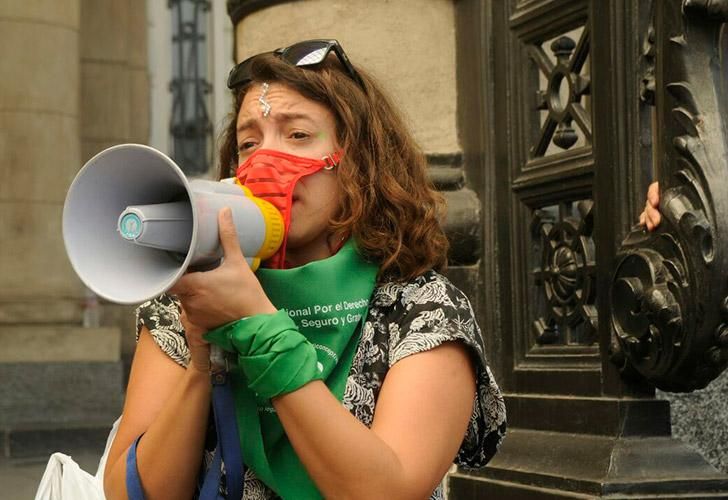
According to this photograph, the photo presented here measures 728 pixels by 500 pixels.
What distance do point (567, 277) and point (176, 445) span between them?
2.32 m

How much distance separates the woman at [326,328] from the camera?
245 centimetres

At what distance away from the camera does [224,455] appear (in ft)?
8.59

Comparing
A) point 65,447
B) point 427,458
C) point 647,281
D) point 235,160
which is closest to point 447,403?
point 427,458

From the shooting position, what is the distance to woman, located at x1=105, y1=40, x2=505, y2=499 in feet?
8.05

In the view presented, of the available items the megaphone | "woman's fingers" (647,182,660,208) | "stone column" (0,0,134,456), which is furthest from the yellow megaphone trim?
Answer: "stone column" (0,0,134,456)

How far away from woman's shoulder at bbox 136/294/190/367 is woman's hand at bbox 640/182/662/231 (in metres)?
1.67

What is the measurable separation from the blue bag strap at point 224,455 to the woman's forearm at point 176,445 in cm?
1

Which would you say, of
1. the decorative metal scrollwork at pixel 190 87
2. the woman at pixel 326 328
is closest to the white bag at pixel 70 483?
the woman at pixel 326 328

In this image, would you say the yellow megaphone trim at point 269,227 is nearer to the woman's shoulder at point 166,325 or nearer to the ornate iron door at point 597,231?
the woman's shoulder at point 166,325

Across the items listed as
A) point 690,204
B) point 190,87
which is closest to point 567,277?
point 690,204

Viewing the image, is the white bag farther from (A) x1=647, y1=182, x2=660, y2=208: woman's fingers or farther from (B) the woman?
(A) x1=647, y1=182, x2=660, y2=208: woman's fingers

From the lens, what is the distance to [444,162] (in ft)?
17.0

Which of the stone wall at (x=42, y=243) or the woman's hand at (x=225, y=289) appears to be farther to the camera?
the stone wall at (x=42, y=243)

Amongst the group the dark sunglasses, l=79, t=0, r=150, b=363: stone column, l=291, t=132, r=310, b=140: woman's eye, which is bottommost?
l=291, t=132, r=310, b=140: woman's eye
